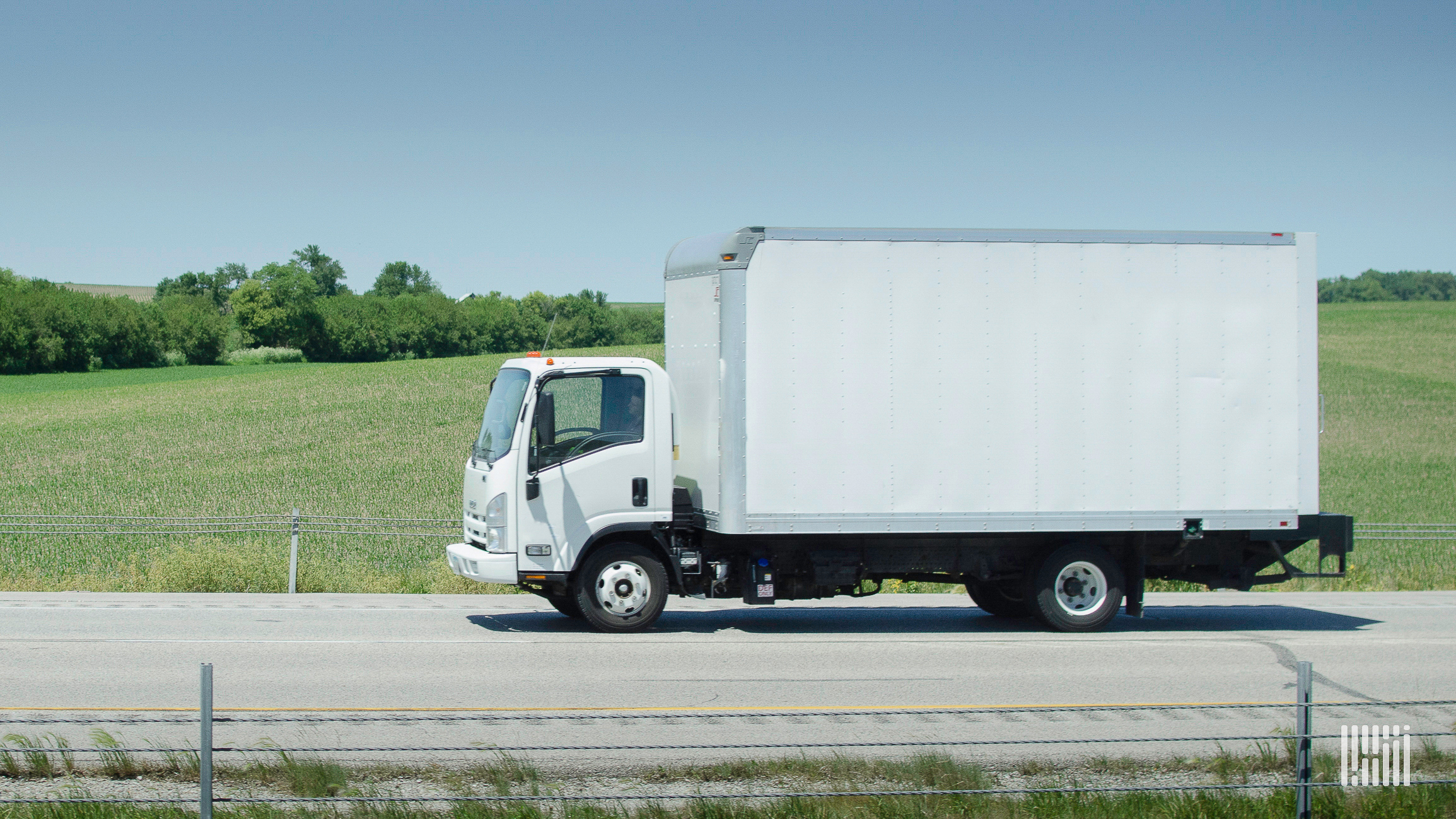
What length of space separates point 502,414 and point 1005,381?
4.61 meters

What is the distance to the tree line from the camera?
81875mm

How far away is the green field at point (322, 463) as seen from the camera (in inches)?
654

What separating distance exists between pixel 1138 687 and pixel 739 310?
14.8ft

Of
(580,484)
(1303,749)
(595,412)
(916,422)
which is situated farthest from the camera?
(595,412)

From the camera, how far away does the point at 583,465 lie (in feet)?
36.8

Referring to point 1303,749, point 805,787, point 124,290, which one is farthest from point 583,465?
point 124,290

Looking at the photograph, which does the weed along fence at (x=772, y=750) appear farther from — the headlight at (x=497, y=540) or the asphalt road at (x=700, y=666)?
the headlight at (x=497, y=540)

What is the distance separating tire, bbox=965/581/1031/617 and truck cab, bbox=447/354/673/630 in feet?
11.1

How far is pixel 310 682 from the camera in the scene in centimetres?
924

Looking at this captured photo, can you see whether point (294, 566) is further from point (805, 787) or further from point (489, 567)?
point (805, 787)

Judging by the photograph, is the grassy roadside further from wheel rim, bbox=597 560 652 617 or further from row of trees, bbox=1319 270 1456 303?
row of trees, bbox=1319 270 1456 303

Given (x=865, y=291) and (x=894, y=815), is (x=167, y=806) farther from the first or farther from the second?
(x=865, y=291)

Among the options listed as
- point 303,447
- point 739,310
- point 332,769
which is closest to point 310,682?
point 332,769

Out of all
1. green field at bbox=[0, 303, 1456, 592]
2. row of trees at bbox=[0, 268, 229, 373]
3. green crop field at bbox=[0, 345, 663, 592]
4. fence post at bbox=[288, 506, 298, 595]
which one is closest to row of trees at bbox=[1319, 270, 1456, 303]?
green field at bbox=[0, 303, 1456, 592]
